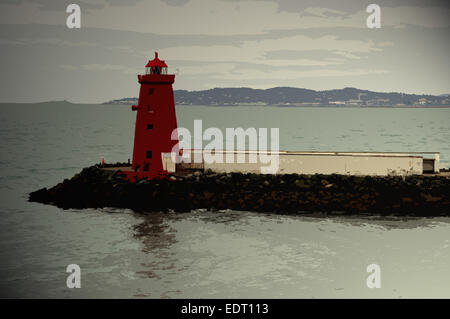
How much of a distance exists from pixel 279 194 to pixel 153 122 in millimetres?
5396

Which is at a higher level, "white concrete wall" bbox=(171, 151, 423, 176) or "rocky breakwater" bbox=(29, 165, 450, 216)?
"white concrete wall" bbox=(171, 151, 423, 176)

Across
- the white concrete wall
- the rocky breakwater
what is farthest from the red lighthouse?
the white concrete wall

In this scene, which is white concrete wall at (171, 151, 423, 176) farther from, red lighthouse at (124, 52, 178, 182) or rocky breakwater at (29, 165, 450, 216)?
red lighthouse at (124, 52, 178, 182)

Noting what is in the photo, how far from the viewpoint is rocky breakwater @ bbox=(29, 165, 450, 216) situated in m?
23.3

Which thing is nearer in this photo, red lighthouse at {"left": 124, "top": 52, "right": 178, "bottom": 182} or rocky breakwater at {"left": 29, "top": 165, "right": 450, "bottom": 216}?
rocky breakwater at {"left": 29, "top": 165, "right": 450, "bottom": 216}

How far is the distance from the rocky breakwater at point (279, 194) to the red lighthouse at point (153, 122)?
87 cm

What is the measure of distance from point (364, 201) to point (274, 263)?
6719 millimetres

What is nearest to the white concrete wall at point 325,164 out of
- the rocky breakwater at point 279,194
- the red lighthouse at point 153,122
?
the rocky breakwater at point 279,194

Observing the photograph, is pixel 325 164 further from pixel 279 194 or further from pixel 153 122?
pixel 153 122

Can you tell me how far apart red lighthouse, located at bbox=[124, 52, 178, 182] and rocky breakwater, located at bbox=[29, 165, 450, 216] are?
2.87ft

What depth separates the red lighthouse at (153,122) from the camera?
80.5 ft

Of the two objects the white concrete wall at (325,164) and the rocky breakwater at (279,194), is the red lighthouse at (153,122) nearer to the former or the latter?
the rocky breakwater at (279,194)
